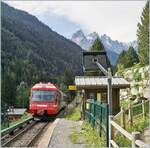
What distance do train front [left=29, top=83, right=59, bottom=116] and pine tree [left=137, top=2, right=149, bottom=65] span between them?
8.68 meters

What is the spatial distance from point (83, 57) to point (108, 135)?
3286 mm

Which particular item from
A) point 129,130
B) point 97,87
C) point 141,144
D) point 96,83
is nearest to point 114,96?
point 96,83

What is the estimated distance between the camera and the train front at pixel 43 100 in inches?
1358

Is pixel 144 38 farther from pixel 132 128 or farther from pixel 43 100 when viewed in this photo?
pixel 132 128

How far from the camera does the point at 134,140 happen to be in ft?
24.7

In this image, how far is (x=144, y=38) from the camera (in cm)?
4162

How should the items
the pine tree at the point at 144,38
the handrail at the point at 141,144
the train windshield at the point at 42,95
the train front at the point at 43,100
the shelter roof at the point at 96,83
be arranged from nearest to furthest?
the handrail at the point at 141,144
the shelter roof at the point at 96,83
the train front at the point at 43,100
the train windshield at the point at 42,95
the pine tree at the point at 144,38

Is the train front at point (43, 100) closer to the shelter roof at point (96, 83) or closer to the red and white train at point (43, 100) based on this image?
the red and white train at point (43, 100)

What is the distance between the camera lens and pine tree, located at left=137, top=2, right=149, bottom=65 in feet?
131

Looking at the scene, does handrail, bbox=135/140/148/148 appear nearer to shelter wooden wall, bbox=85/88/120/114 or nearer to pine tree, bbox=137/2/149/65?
shelter wooden wall, bbox=85/88/120/114

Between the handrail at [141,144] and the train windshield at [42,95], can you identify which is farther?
the train windshield at [42,95]

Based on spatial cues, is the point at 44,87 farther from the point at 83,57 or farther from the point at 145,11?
the point at 83,57

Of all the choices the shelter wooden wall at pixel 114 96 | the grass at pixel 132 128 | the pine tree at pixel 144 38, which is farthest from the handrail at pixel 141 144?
the pine tree at pixel 144 38

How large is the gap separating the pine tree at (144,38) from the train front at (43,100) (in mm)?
8680
